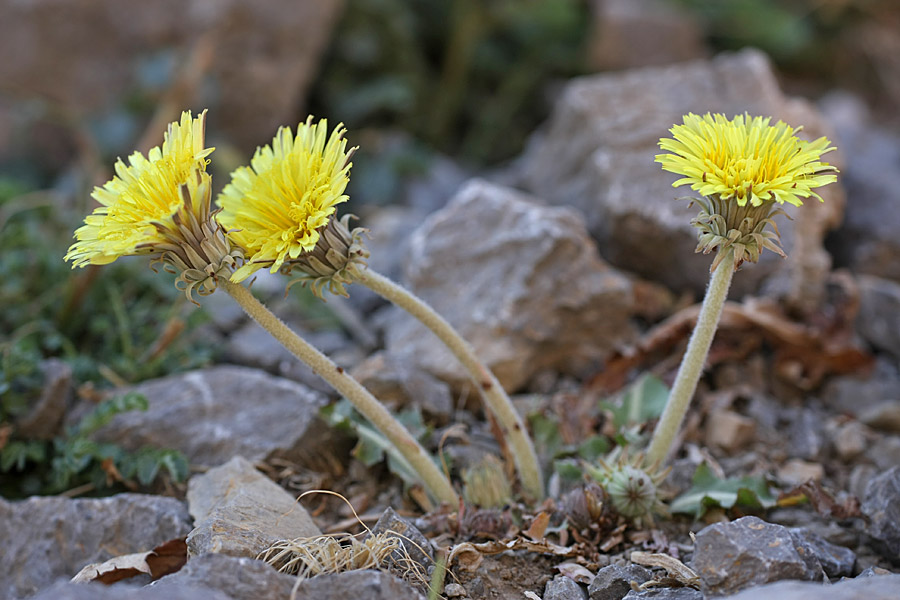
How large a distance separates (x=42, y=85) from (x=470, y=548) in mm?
4547

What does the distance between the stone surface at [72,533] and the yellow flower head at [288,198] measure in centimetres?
91

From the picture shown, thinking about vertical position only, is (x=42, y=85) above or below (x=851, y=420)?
above

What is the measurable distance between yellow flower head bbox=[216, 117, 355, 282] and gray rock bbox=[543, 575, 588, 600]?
1.06 meters

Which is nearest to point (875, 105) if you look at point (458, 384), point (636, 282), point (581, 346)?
point (636, 282)

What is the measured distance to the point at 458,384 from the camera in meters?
3.04

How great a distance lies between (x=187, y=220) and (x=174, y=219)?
3 centimetres

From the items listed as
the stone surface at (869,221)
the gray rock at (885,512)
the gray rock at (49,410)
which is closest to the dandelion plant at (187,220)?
the gray rock at (49,410)

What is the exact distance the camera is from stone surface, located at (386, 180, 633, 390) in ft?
10.1

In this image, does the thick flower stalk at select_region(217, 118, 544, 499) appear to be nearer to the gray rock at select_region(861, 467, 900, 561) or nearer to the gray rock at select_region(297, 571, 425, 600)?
the gray rock at select_region(297, 571, 425, 600)

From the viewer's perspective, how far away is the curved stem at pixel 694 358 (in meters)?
2.04

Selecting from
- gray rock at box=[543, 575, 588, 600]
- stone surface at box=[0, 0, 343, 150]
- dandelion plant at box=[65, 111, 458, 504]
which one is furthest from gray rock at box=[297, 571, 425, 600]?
stone surface at box=[0, 0, 343, 150]

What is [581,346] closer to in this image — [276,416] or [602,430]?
[602,430]

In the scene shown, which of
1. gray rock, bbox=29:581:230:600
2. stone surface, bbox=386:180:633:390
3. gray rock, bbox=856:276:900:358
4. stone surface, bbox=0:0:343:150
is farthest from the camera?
stone surface, bbox=0:0:343:150

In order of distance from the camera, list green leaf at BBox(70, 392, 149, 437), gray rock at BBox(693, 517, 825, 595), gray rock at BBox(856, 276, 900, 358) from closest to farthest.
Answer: gray rock at BBox(693, 517, 825, 595) < green leaf at BBox(70, 392, 149, 437) < gray rock at BBox(856, 276, 900, 358)
